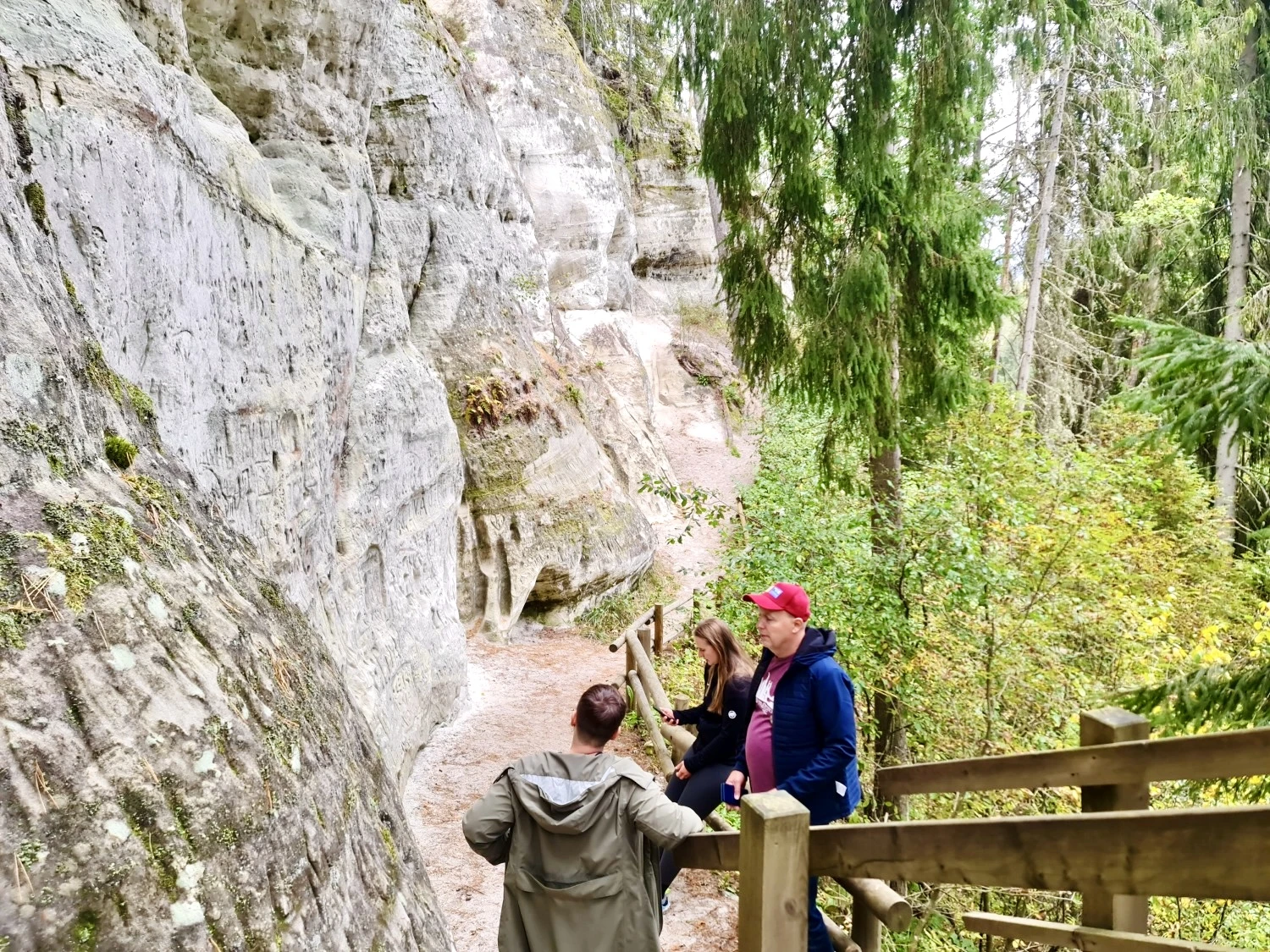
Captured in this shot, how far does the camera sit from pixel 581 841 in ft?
8.54

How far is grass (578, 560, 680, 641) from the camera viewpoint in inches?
509

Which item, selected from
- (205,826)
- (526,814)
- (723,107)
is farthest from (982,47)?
(205,826)

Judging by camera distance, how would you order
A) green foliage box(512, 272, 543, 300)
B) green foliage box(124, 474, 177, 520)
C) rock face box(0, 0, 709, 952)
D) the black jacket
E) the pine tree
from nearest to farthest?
1. rock face box(0, 0, 709, 952)
2. green foliage box(124, 474, 177, 520)
3. the black jacket
4. the pine tree
5. green foliage box(512, 272, 543, 300)

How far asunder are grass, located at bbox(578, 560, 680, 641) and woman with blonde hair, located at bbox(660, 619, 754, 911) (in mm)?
8586

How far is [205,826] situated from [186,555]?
846 millimetres

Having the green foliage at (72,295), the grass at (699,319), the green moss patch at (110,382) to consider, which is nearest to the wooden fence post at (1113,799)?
the green moss patch at (110,382)

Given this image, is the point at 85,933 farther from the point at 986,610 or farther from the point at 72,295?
the point at 986,610

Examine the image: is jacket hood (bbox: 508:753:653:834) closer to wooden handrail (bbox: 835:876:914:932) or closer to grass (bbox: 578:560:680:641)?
wooden handrail (bbox: 835:876:914:932)

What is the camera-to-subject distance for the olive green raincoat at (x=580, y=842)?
2.57m

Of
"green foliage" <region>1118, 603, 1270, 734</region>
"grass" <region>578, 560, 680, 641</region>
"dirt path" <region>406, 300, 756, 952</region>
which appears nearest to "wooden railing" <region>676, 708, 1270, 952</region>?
"green foliage" <region>1118, 603, 1270, 734</region>

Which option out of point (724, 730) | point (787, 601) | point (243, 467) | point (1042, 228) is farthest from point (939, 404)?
point (1042, 228)

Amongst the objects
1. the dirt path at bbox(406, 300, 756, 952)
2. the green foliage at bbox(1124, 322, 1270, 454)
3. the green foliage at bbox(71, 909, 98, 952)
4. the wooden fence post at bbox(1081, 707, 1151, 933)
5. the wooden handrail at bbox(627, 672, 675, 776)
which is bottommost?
the dirt path at bbox(406, 300, 756, 952)

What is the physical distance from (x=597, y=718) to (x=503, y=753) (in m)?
5.80

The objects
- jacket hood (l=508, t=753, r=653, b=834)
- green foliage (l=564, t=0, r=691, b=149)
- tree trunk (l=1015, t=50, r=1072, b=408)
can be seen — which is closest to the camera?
jacket hood (l=508, t=753, r=653, b=834)
